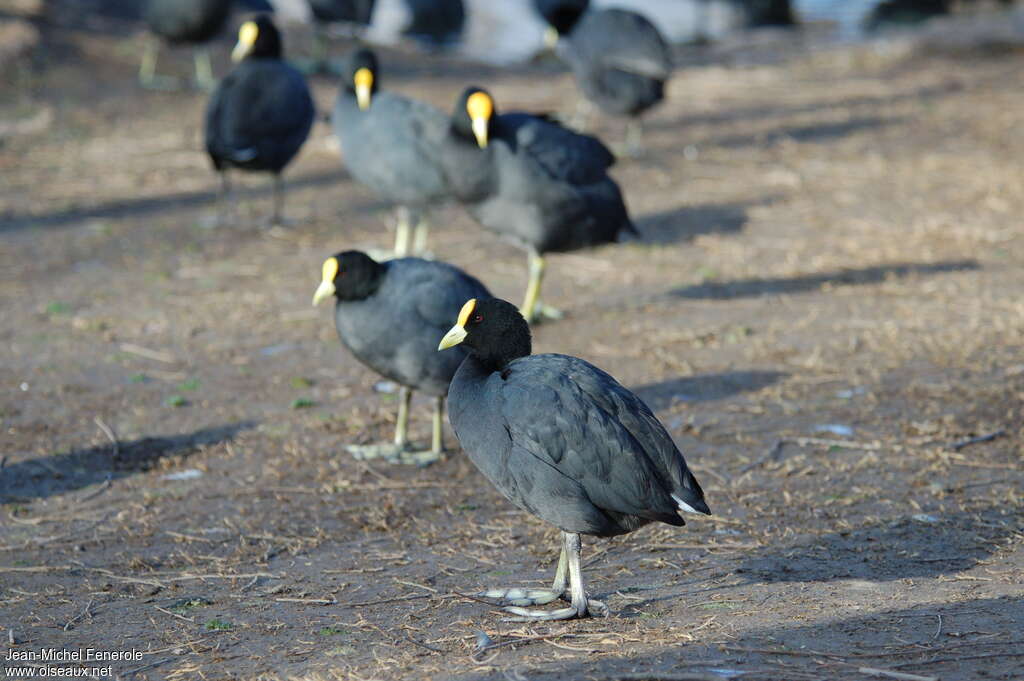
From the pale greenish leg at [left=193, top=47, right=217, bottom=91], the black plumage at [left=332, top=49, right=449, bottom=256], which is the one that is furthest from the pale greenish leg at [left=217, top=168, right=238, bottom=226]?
the pale greenish leg at [left=193, top=47, right=217, bottom=91]

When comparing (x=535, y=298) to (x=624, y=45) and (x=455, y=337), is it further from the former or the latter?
(x=624, y=45)

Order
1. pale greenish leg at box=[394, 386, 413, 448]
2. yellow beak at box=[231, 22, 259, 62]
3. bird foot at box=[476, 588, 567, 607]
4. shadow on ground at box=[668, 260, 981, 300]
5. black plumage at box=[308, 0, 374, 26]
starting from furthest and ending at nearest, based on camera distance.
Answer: black plumage at box=[308, 0, 374, 26], yellow beak at box=[231, 22, 259, 62], shadow on ground at box=[668, 260, 981, 300], pale greenish leg at box=[394, 386, 413, 448], bird foot at box=[476, 588, 567, 607]

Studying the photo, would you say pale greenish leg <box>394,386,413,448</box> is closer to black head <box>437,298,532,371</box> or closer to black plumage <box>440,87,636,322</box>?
black head <box>437,298,532,371</box>

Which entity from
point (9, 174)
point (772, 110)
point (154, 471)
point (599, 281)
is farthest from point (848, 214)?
point (9, 174)

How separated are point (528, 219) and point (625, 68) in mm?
4174

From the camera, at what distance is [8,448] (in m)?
5.39

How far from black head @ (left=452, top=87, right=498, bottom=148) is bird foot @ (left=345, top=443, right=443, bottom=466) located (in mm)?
2138

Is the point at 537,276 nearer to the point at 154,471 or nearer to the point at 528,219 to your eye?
the point at 528,219

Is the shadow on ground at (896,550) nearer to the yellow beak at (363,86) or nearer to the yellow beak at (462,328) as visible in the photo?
the yellow beak at (462,328)

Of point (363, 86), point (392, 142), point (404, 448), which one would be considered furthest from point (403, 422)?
point (363, 86)

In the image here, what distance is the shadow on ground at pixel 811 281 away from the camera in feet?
24.7

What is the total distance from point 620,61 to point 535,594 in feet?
24.4

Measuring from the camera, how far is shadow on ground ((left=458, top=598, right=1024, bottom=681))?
10.8 ft

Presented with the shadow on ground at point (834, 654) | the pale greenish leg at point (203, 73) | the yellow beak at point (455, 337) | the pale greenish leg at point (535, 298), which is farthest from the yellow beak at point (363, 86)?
the pale greenish leg at point (203, 73)
